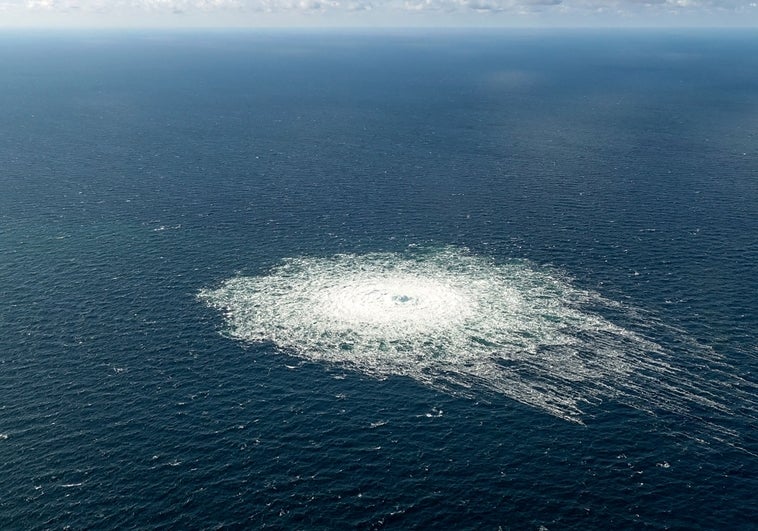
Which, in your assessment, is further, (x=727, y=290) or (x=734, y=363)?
(x=727, y=290)

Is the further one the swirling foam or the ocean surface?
the swirling foam

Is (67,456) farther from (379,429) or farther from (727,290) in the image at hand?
(727,290)

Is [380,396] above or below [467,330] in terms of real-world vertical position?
below

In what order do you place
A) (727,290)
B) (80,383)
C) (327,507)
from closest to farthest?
1. (327,507)
2. (80,383)
3. (727,290)

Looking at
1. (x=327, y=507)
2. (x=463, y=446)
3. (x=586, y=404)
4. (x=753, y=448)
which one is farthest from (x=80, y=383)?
(x=753, y=448)

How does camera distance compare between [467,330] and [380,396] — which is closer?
[380,396]

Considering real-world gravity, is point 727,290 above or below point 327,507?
above

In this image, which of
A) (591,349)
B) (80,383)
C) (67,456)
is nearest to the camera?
(67,456)

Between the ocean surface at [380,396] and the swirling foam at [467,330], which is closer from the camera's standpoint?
the ocean surface at [380,396]
